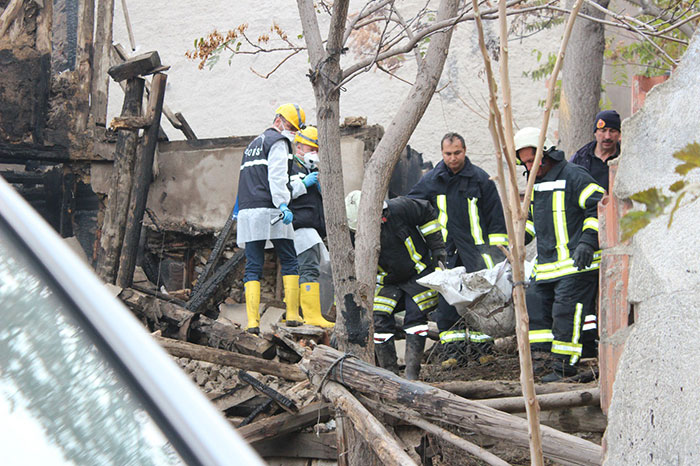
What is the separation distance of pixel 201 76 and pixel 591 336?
31.1 feet

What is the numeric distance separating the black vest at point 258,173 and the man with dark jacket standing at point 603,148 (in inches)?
96.9

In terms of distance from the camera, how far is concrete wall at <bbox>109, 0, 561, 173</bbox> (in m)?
10.7

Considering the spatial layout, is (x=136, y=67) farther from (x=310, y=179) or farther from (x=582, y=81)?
(x=582, y=81)

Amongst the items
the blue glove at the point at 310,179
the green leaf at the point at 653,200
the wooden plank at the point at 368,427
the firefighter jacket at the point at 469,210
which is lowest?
the wooden plank at the point at 368,427

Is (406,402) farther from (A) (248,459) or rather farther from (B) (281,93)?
(B) (281,93)

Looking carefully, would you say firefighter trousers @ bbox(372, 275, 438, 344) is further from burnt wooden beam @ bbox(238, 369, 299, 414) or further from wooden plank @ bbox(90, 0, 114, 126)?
wooden plank @ bbox(90, 0, 114, 126)

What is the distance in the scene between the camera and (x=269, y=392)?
16.6 feet

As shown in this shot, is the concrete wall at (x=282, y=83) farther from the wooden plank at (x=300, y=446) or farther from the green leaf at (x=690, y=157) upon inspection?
the green leaf at (x=690, y=157)

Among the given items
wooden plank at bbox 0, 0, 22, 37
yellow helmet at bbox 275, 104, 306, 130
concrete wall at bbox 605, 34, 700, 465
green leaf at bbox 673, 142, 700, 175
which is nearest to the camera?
green leaf at bbox 673, 142, 700, 175

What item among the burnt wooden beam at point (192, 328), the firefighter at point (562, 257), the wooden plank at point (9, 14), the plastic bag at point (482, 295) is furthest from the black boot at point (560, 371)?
the wooden plank at point (9, 14)

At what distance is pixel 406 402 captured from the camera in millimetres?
3299

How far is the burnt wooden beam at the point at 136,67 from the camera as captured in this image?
25.6ft

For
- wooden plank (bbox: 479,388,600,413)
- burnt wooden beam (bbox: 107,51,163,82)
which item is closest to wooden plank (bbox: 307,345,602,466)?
wooden plank (bbox: 479,388,600,413)

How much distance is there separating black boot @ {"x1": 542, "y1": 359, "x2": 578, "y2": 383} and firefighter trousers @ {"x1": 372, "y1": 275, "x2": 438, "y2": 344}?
1.05 meters
